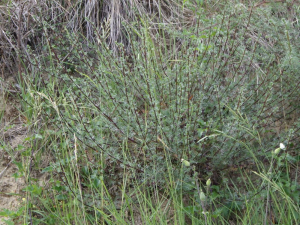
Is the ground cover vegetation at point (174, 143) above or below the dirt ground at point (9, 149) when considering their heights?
above

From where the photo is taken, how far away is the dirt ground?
8.02 ft

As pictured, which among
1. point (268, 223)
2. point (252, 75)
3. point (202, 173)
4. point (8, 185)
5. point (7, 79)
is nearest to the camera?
point (268, 223)

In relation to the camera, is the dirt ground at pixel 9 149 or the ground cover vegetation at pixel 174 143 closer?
the ground cover vegetation at pixel 174 143

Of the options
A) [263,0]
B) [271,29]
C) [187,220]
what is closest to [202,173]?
[187,220]

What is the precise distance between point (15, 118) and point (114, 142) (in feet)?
3.74

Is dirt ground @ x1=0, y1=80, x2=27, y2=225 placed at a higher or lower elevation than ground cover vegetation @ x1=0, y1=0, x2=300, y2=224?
lower

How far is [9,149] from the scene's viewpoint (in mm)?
2693

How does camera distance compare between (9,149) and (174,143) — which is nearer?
(174,143)

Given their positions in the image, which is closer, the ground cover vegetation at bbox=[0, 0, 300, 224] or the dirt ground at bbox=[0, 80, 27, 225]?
the ground cover vegetation at bbox=[0, 0, 300, 224]

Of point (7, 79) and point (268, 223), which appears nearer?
point (268, 223)

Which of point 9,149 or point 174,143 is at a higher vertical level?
point 174,143

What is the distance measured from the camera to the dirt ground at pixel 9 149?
8.02 feet

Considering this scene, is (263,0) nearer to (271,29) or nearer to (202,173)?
(271,29)

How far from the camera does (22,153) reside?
8.34 ft
